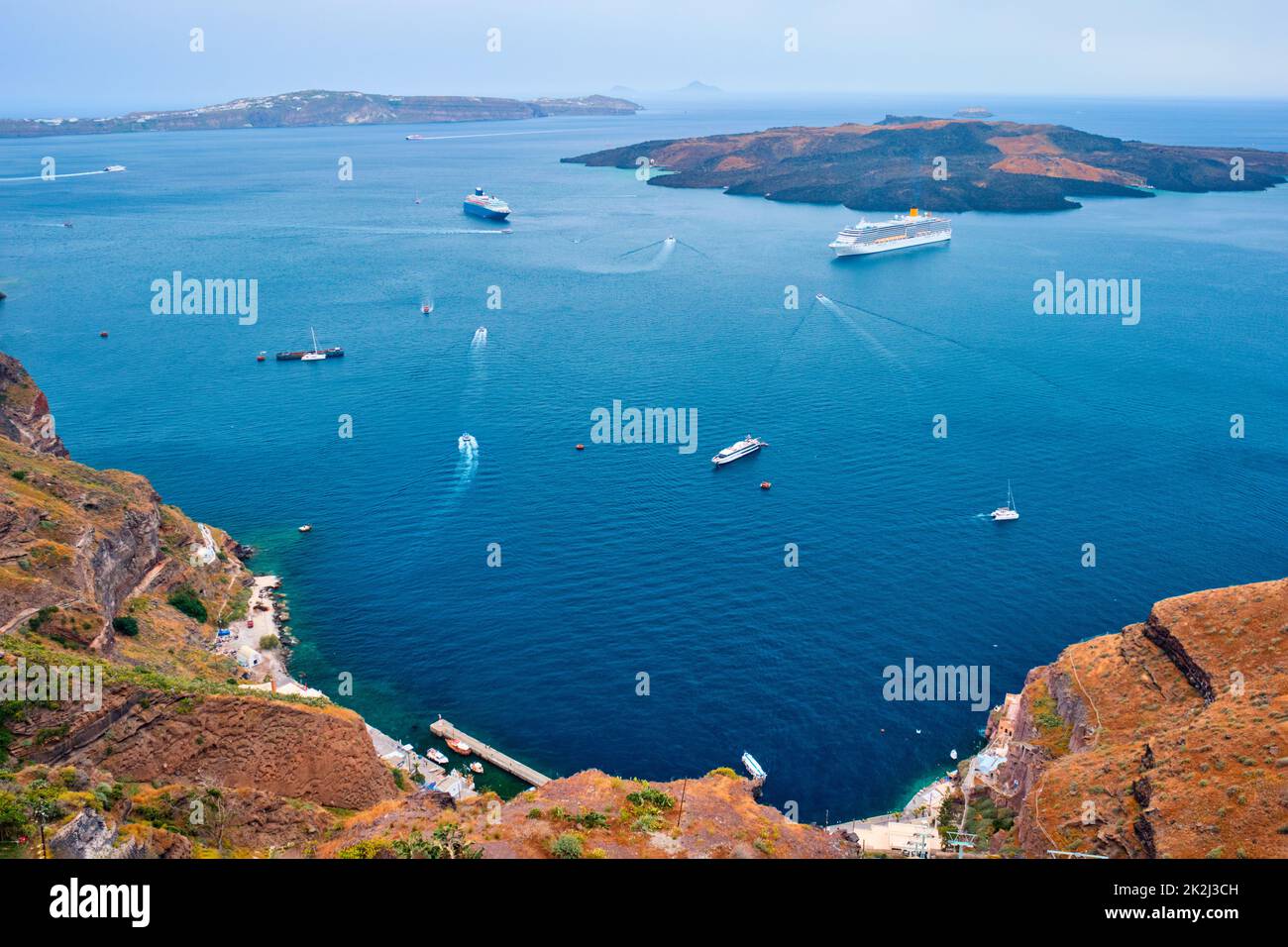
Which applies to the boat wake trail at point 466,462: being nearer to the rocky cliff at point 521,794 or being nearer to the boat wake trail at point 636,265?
the rocky cliff at point 521,794

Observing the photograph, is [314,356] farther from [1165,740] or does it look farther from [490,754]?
[1165,740]

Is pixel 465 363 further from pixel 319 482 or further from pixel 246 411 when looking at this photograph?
pixel 319 482

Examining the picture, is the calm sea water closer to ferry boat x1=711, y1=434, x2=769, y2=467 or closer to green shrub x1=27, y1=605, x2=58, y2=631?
ferry boat x1=711, y1=434, x2=769, y2=467

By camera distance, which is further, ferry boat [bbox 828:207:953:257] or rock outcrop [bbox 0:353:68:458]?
ferry boat [bbox 828:207:953:257]

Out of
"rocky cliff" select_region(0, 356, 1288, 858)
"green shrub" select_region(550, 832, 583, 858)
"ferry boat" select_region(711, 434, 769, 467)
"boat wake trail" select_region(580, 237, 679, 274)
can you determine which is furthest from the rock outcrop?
"boat wake trail" select_region(580, 237, 679, 274)

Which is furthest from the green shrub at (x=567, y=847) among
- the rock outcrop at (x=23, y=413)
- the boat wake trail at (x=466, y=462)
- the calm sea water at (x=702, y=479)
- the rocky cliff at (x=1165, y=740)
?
the rock outcrop at (x=23, y=413)

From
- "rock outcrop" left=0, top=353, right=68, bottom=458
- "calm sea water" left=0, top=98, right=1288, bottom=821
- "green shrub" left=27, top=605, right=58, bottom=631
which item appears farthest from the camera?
"rock outcrop" left=0, top=353, right=68, bottom=458
